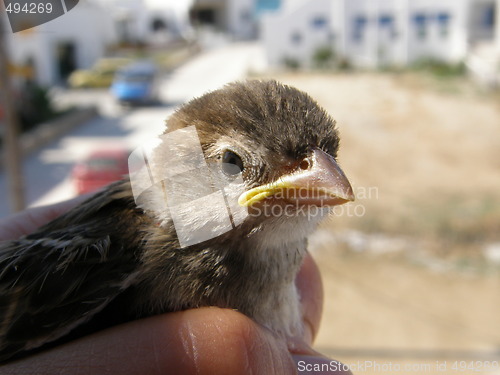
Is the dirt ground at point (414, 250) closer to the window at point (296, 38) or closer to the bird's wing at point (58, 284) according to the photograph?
the bird's wing at point (58, 284)

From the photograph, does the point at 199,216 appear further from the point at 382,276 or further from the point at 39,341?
the point at 382,276

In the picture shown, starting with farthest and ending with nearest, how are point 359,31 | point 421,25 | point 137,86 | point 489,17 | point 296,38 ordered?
point 489,17
point 421,25
point 359,31
point 296,38
point 137,86

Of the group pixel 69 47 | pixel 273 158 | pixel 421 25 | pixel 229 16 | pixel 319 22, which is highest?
pixel 273 158

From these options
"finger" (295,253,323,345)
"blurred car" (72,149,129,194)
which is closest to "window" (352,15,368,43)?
"blurred car" (72,149,129,194)

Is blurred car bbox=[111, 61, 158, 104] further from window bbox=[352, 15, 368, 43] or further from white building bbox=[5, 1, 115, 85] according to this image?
window bbox=[352, 15, 368, 43]

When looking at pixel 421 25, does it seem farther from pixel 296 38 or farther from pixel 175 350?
pixel 175 350

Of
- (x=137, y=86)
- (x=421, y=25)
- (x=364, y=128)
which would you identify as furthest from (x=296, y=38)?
(x=364, y=128)

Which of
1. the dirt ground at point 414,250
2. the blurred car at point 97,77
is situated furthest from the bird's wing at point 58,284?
the blurred car at point 97,77
